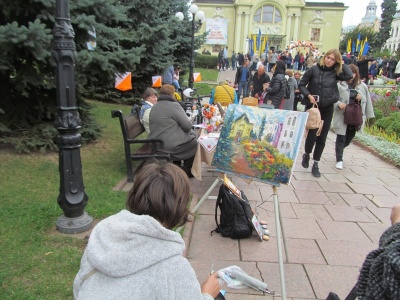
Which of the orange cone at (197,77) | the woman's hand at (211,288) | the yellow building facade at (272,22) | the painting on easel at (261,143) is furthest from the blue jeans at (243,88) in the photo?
the yellow building facade at (272,22)

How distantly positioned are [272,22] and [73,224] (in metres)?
58.5

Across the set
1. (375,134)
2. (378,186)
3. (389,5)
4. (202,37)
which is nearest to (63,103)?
(378,186)

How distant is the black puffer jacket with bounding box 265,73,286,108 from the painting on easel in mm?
5828

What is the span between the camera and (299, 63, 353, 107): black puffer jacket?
5.56 metres

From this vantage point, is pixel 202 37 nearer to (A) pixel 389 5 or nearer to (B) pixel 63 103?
(B) pixel 63 103

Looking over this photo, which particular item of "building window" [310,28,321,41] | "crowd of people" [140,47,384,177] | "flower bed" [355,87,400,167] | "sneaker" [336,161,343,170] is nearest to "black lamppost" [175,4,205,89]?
"flower bed" [355,87,400,167]

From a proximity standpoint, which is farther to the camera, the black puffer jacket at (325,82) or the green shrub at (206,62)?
the green shrub at (206,62)

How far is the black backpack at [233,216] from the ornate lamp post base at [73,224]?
1.35m

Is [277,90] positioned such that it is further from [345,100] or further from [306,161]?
[306,161]

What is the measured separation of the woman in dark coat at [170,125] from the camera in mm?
5027

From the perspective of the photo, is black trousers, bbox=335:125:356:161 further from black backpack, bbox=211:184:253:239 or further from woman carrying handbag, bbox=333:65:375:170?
black backpack, bbox=211:184:253:239

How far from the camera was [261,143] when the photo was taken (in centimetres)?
296

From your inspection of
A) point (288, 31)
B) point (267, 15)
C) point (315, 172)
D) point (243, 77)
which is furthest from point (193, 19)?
point (267, 15)

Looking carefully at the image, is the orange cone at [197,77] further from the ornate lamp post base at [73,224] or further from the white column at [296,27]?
the white column at [296,27]
